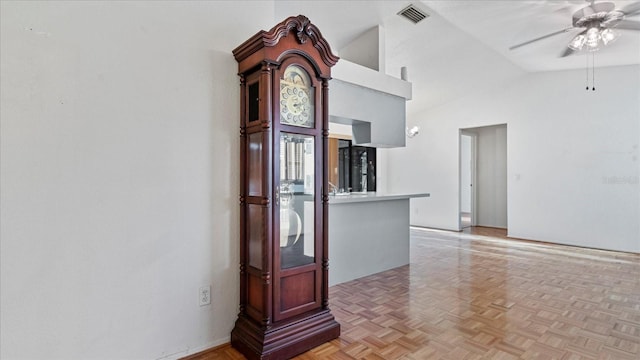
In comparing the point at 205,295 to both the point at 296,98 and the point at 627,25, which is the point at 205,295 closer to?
the point at 296,98

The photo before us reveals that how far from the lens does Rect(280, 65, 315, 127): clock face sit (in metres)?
2.02

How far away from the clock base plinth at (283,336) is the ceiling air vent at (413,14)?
128 inches

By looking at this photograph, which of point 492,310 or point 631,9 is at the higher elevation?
point 631,9

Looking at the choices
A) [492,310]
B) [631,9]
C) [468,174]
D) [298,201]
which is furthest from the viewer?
[468,174]

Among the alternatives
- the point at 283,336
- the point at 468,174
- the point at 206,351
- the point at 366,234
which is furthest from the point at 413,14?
the point at 468,174

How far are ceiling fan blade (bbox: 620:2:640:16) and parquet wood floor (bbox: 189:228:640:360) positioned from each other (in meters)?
2.60

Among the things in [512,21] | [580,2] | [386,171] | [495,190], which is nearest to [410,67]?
[512,21]

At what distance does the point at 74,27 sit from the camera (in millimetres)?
1602

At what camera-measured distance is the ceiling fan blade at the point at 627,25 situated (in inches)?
117

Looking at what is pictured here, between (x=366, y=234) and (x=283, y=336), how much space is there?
1.93 m

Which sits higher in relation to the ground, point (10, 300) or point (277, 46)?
point (277, 46)

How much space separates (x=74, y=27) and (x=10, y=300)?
4.38ft

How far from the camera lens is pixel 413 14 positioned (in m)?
3.67

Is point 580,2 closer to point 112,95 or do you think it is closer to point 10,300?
point 112,95
